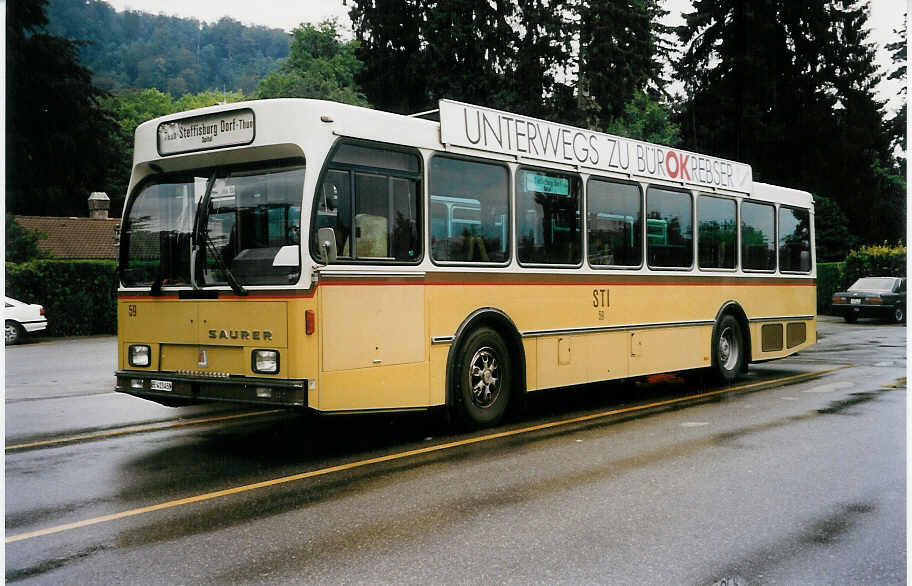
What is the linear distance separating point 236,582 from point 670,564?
228 centimetres

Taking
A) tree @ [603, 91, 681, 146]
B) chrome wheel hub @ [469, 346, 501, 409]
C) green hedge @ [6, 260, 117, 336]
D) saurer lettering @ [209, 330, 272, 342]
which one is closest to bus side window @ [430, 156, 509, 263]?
chrome wheel hub @ [469, 346, 501, 409]

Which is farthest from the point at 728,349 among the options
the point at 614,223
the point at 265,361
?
the point at 265,361

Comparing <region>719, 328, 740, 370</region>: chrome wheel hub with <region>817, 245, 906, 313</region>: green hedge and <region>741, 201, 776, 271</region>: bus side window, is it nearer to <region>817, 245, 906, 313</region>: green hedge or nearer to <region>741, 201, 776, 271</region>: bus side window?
<region>741, 201, 776, 271</region>: bus side window

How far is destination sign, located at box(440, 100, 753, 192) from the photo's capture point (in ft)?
29.5

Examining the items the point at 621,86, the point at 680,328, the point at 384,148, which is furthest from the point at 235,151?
the point at 621,86

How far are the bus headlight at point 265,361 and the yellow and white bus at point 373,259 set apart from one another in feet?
0.05

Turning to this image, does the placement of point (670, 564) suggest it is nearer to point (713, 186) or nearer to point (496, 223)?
point (496, 223)

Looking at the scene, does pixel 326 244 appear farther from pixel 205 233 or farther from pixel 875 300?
pixel 875 300

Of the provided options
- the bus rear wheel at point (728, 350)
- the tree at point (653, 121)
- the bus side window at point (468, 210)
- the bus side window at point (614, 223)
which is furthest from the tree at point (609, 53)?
the bus side window at point (468, 210)

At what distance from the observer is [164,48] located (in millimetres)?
69938

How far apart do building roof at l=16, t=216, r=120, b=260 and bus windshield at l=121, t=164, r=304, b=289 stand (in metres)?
35.0

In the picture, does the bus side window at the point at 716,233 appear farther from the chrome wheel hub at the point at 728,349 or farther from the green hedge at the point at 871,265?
the green hedge at the point at 871,265

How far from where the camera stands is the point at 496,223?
934 cm

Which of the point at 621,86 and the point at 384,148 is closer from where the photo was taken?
the point at 384,148
